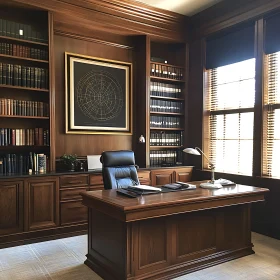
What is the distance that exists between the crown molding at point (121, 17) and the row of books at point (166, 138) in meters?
1.64

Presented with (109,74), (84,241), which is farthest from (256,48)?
(84,241)

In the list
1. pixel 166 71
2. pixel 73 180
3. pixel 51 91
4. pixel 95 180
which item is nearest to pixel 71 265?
pixel 73 180

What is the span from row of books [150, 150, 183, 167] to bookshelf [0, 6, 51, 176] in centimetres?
179

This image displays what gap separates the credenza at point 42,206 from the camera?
3.38 meters

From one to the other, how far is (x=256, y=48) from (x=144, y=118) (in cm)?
196

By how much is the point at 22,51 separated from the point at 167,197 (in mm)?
2752

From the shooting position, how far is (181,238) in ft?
9.00

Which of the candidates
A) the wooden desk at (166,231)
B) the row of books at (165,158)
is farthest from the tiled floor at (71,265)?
the row of books at (165,158)

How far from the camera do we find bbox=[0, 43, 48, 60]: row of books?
12.1ft

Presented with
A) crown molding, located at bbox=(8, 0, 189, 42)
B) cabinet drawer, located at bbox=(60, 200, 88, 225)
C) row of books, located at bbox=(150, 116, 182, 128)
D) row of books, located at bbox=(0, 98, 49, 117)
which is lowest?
cabinet drawer, located at bbox=(60, 200, 88, 225)

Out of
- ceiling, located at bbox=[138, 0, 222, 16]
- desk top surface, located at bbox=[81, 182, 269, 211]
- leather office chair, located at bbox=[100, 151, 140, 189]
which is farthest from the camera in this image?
ceiling, located at bbox=[138, 0, 222, 16]

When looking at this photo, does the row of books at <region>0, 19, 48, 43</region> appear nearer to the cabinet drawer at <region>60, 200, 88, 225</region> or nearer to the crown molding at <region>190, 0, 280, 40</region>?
the cabinet drawer at <region>60, 200, 88, 225</region>

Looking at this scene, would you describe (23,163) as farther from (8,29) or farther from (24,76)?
(8,29)

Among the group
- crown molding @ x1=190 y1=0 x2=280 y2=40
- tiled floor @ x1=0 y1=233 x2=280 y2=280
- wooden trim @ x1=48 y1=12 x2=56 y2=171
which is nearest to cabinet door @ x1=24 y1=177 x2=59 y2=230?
tiled floor @ x1=0 y1=233 x2=280 y2=280
